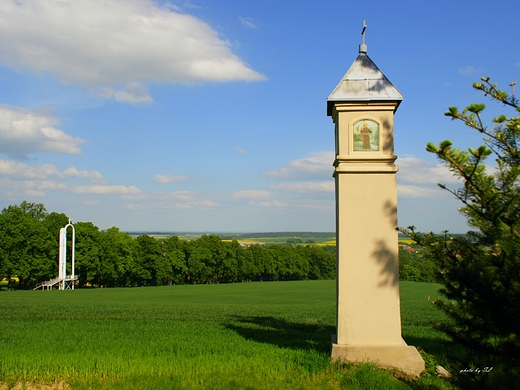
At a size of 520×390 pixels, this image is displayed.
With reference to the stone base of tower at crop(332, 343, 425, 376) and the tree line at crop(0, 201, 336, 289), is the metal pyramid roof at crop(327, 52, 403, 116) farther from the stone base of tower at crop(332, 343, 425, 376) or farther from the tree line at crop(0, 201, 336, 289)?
the tree line at crop(0, 201, 336, 289)

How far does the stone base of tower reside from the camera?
277 inches

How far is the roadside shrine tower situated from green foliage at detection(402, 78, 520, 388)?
153 inches

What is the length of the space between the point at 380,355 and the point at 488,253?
4695 millimetres

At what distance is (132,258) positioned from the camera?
6053cm

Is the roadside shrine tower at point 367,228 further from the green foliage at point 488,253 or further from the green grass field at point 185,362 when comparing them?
the green foliage at point 488,253

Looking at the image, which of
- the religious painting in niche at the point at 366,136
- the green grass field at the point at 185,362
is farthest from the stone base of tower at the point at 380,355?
the religious painting in niche at the point at 366,136

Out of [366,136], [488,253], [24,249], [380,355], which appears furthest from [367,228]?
[24,249]

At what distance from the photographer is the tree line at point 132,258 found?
49.9 m

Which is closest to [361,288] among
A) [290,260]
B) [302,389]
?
[302,389]

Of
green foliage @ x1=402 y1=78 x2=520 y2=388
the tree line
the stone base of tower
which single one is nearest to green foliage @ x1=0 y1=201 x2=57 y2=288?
the tree line

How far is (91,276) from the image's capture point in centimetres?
5431

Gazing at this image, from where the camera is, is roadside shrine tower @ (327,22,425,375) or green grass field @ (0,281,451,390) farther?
roadside shrine tower @ (327,22,425,375)

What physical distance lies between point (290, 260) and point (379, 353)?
7253 cm

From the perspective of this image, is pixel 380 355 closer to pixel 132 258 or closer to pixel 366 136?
pixel 366 136
